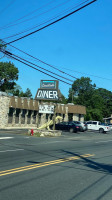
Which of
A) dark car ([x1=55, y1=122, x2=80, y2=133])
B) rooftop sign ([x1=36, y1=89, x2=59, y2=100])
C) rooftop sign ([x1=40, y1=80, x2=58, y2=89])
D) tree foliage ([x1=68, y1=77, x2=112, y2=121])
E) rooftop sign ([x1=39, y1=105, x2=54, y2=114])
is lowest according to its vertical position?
dark car ([x1=55, y1=122, x2=80, y2=133])

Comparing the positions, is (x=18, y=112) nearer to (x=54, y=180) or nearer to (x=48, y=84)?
(x=48, y=84)

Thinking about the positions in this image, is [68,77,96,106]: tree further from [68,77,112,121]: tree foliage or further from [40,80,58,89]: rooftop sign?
[40,80,58,89]: rooftop sign

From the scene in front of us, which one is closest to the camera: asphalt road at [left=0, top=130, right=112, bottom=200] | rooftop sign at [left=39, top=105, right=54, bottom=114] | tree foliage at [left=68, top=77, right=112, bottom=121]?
asphalt road at [left=0, top=130, right=112, bottom=200]

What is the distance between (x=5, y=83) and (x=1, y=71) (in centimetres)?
396

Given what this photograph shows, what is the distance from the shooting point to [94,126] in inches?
1560

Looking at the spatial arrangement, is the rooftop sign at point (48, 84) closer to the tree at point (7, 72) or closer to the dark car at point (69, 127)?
the dark car at point (69, 127)

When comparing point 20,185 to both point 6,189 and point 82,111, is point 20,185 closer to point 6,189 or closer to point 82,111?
point 6,189

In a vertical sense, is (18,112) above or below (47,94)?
below

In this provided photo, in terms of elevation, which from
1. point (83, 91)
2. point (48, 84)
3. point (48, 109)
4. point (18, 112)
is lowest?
point (48, 109)

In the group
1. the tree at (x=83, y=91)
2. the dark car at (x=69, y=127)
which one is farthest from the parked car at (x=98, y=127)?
the tree at (x=83, y=91)

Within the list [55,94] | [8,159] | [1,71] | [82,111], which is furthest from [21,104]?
[8,159]

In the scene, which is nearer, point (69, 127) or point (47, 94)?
point (47, 94)

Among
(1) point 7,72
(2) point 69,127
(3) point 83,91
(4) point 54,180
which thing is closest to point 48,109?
(2) point 69,127

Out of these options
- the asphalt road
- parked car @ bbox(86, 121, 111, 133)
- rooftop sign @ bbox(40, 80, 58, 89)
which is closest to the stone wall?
rooftop sign @ bbox(40, 80, 58, 89)
